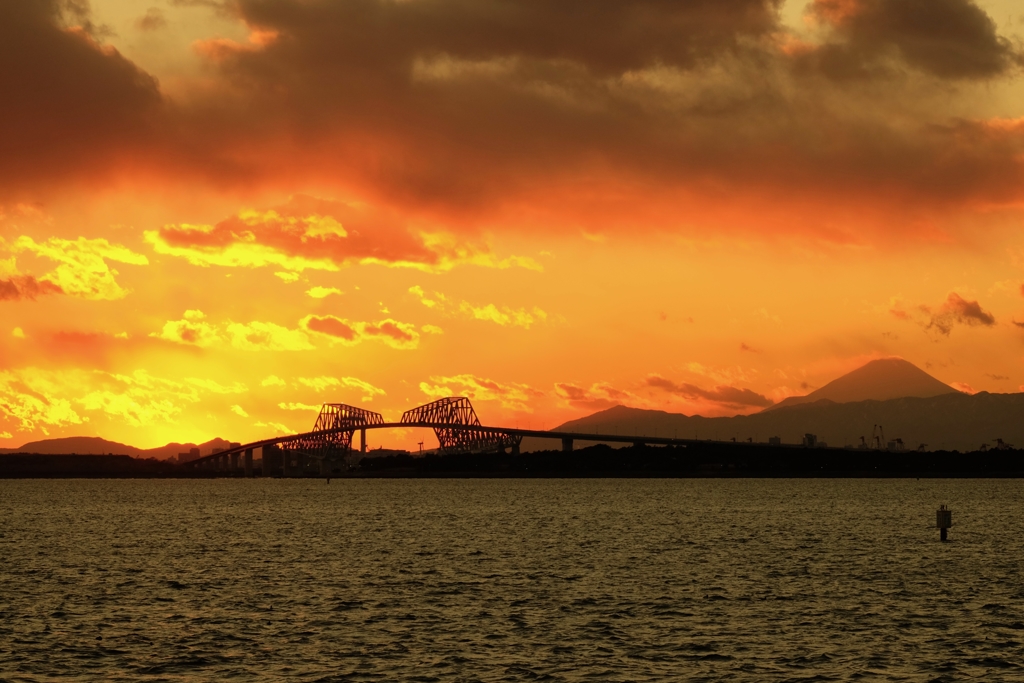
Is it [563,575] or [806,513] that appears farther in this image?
[806,513]

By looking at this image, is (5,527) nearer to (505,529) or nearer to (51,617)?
(505,529)

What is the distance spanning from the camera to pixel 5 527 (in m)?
116

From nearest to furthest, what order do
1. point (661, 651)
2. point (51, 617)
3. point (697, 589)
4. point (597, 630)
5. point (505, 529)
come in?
point (661, 651) < point (597, 630) < point (51, 617) < point (697, 589) < point (505, 529)

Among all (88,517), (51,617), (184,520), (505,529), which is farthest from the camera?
(88,517)

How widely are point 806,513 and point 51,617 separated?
311 ft

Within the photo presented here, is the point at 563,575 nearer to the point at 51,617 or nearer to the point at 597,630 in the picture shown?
the point at 597,630

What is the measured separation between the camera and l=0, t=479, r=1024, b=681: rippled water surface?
3762 cm

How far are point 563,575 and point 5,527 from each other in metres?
74.3

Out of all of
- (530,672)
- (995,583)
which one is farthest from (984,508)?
(530,672)

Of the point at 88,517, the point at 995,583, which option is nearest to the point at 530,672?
the point at 995,583

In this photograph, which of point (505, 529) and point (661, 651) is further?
point (505, 529)

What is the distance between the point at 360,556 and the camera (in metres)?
75.9

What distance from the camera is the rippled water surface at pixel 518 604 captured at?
37.6 meters

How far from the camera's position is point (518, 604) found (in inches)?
2032
